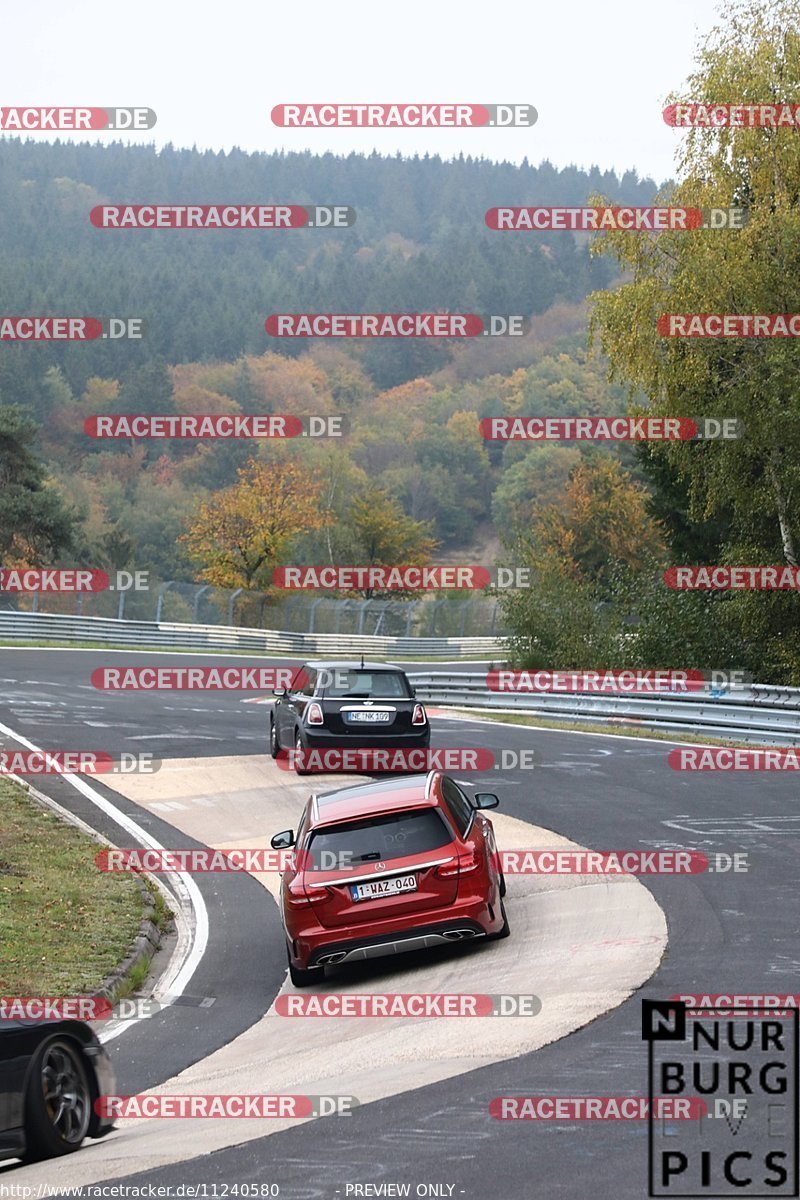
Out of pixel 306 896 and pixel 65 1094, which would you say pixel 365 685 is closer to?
pixel 306 896

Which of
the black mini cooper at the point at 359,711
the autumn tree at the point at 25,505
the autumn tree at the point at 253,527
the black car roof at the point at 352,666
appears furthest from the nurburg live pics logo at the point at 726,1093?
the autumn tree at the point at 253,527

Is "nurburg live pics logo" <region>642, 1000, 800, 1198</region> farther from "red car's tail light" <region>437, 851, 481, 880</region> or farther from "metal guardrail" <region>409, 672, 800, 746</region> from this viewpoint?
"metal guardrail" <region>409, 672, 800, 746</region>

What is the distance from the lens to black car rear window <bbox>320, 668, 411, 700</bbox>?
20656 millimetres

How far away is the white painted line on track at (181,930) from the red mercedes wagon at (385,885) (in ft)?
3.58

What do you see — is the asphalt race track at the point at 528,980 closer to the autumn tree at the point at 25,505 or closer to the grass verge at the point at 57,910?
the grass verge at the point at 57,910

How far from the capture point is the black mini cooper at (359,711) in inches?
810

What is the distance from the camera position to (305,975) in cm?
1151

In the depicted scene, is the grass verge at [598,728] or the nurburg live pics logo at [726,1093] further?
the grass verge at [598,728]

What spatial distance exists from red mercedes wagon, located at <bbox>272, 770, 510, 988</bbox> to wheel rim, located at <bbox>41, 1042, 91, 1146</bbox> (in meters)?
3.75

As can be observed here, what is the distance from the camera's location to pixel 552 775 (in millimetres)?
21547

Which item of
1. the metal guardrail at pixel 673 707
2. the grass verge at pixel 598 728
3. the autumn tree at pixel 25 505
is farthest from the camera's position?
the autumn tree at pixel 25 505

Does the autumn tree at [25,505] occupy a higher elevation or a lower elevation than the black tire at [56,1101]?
higher

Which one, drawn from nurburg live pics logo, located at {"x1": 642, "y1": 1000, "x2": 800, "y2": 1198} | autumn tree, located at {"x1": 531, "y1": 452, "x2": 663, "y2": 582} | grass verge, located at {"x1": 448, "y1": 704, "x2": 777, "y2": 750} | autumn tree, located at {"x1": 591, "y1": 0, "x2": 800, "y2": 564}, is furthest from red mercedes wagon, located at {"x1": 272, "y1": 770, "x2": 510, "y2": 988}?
autumn tree, located at {"x1": 531, "y1": 452, "x2": 663, "y2": 582}

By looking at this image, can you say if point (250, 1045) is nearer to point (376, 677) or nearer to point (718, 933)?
point (718, 933)
